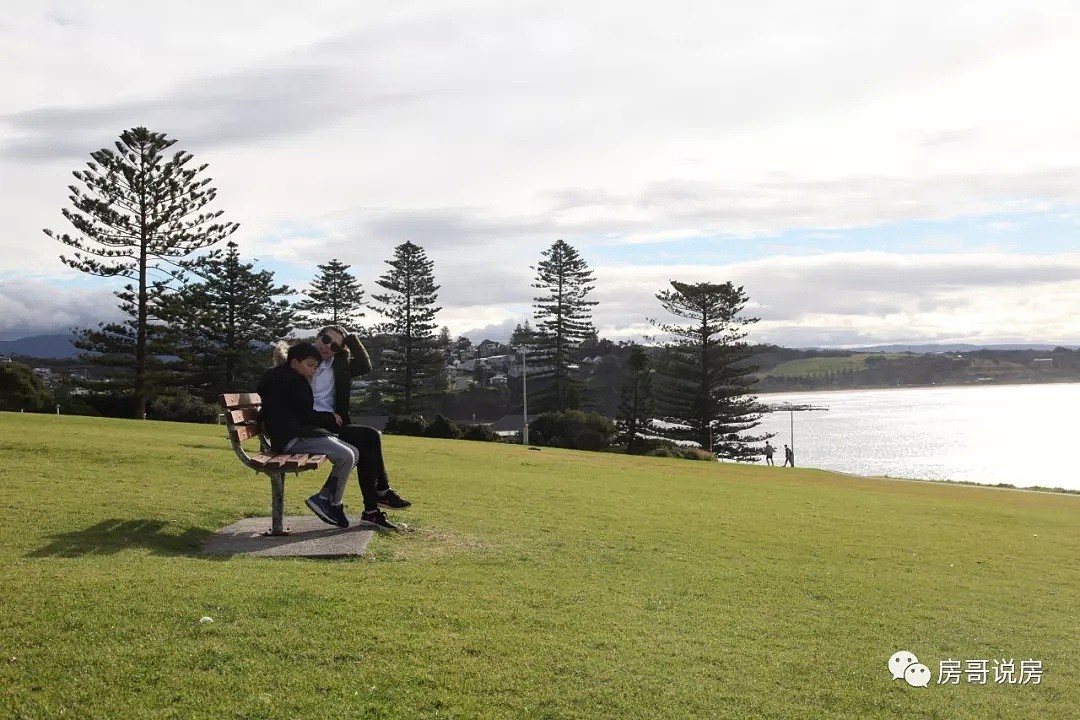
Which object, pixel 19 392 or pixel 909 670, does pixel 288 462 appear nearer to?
pixel 909 670

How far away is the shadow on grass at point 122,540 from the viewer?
5.06m

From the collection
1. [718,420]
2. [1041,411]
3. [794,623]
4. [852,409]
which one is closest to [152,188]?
[718,420]

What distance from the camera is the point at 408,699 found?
3.11 metres

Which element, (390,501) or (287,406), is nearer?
(287,406)

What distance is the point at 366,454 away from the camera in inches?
259

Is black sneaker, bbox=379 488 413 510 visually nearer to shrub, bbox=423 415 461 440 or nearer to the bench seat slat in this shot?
the bench seat slat

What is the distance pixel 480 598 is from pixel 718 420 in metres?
49.6

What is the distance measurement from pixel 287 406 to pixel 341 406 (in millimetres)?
456

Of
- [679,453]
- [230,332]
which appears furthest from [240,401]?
[230,332]

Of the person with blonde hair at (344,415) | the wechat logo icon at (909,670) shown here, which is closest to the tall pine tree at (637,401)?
the person with blonde hair at (344,415)

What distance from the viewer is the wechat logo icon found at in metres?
3.77

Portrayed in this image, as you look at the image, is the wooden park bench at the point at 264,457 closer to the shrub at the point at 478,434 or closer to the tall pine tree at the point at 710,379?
the shrub at the point at 478,434

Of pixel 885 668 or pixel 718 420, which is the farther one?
pixel 718 420

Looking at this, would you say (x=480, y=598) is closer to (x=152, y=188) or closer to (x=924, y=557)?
(x=924, y=557)
